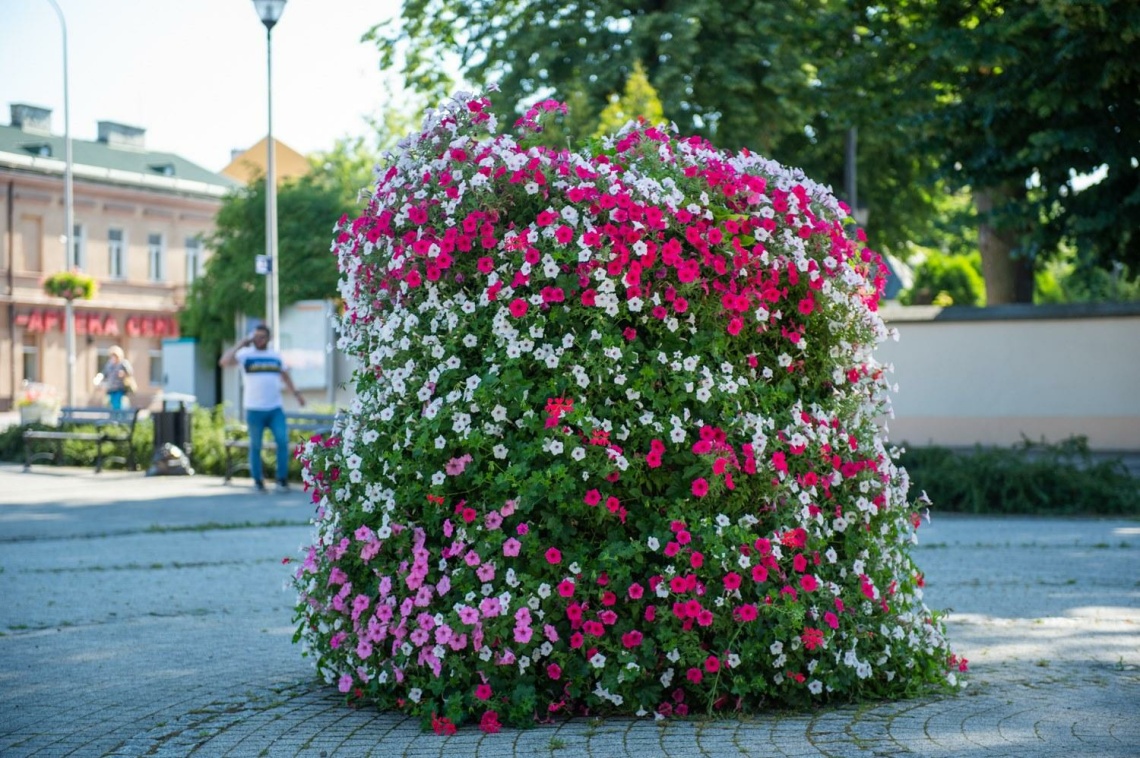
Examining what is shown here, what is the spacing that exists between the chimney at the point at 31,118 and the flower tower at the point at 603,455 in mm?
57489

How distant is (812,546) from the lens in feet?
18.0

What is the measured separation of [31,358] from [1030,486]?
1799 inches

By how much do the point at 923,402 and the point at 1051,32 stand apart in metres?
9.91

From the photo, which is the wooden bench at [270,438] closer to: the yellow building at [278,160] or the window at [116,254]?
the window at [116,254]

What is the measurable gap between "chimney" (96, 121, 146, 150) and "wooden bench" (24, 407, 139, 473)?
41.5 meters

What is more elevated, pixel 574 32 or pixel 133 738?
pixel 574 32

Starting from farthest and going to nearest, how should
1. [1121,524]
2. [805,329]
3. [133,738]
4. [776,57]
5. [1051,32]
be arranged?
[776,57] < [1051,32] < [1121,524] < [805,329] < [133,738]

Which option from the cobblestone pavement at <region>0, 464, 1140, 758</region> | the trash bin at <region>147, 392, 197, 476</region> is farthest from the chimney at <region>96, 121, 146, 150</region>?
the cobblestone pavement at <region>0, 464, 1140, 758</region>

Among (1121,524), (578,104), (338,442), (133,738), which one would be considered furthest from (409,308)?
(578,104)

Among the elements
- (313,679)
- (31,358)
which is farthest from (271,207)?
(31,358)

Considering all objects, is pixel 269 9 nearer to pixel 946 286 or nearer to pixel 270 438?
pixel 270 438

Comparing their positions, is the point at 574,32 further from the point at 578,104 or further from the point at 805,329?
the point at 805,329

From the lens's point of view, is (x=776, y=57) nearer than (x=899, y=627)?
No

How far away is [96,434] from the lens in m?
22.9
